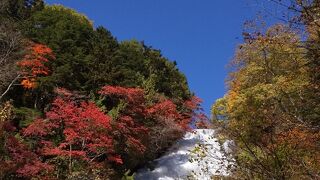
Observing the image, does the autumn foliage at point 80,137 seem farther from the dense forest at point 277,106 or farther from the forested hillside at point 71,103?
the dense forest at point 277,106

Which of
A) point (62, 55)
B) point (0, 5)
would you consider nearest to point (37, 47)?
point (62, 55)

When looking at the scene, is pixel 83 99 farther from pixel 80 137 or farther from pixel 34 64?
pixel 80 137

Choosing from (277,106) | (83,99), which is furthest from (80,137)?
(277,106)

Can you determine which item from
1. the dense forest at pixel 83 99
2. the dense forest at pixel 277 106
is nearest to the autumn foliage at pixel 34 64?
the dense forest at pixel 83 99

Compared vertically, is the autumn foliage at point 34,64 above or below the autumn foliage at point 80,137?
above

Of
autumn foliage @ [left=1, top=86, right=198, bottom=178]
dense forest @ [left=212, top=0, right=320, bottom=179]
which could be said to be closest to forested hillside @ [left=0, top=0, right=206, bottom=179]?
autumn foliage @ [left=1, top=86, right=198, bottom=178]

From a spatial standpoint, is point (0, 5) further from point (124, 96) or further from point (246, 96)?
point (246, 96)

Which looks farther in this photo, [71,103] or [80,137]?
[71,103]

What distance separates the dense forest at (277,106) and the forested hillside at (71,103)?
4.26m

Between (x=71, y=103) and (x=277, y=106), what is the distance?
13.3 meters

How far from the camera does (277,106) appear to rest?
720 centimetres

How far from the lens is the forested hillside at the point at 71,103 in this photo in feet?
56.6

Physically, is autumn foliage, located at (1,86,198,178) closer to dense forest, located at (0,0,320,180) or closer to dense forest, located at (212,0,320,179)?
dense forest, located at (0,0,320,180)

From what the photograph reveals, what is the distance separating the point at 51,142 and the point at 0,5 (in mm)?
8189
